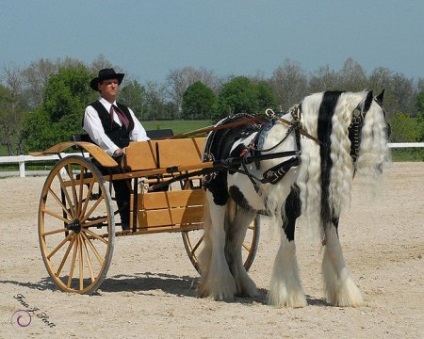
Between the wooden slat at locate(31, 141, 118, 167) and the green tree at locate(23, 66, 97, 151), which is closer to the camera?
the wooden slat at locate(31, 141, 118, 167)

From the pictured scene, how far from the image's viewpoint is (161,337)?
647 centimetres

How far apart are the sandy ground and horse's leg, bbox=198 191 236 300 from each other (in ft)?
Answer: 0.50

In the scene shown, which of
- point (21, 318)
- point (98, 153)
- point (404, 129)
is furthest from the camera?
point (404, 129)

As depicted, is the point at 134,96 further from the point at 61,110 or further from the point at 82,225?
the point at 82,225

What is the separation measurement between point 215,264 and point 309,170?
151 centimetres

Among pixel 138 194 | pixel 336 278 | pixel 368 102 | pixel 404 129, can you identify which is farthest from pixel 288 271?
pixel 404 129

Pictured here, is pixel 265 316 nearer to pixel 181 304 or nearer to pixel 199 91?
pixel 181 304

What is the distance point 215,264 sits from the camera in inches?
327

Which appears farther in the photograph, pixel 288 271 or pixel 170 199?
pixel 170 199

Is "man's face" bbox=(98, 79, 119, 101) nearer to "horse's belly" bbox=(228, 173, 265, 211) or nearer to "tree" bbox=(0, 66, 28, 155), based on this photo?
"horse's belly" bbox=(228, 173, 265, 211)

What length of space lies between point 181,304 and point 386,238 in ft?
16.3

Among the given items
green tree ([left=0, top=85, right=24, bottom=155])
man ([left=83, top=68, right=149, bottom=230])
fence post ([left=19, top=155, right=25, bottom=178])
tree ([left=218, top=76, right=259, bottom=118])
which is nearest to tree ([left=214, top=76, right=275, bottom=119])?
tree ([left=218, top=76, right=259, bottom=118])

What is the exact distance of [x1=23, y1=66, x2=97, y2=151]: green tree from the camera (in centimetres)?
3422

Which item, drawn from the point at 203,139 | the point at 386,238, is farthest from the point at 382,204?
the point at 203,139
